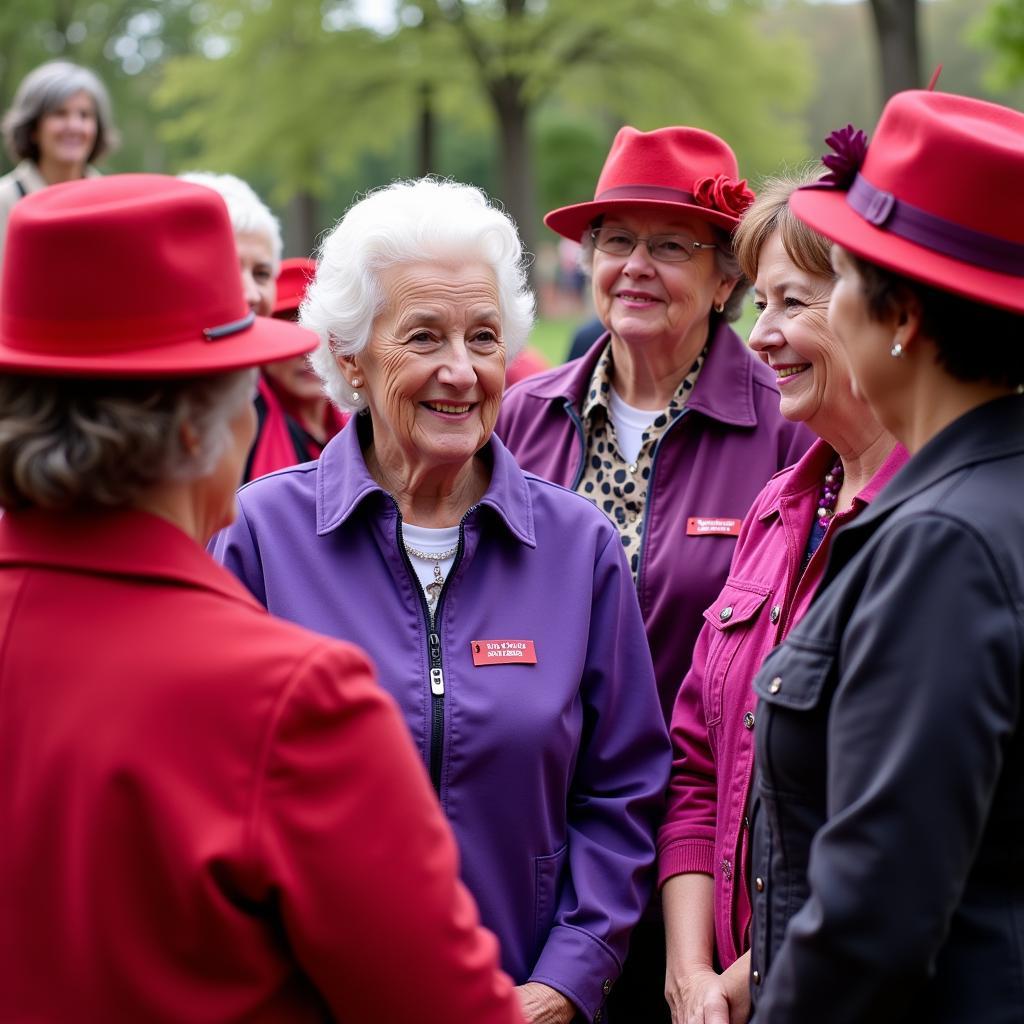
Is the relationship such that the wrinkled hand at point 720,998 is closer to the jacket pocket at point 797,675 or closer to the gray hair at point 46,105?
the jacket pocket at point 797,675

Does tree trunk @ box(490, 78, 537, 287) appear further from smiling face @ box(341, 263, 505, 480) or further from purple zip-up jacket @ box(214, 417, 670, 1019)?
purple zip-up jacket @ box(214, 417, 670, 1019)

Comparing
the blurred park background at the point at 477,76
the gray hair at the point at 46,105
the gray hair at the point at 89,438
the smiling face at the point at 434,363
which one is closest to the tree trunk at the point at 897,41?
the blurred park background at the point at 477,76

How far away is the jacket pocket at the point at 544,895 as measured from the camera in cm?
287

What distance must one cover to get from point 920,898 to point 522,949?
4.15ft

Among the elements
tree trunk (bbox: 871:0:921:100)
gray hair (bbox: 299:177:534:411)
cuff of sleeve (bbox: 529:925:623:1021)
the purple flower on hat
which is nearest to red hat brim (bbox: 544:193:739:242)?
gray hair (bbox: 299:177:534:411)

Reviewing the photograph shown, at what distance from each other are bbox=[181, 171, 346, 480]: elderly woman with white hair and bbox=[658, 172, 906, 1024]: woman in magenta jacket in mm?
2043

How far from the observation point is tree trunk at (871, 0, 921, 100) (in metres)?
15.3

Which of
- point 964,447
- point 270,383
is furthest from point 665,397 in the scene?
point 964,447

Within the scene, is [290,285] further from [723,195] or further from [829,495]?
[829,495]

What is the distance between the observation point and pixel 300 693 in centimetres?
171

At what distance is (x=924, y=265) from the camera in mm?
1917

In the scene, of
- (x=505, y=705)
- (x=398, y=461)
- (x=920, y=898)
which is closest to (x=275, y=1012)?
(x=920, y=898)

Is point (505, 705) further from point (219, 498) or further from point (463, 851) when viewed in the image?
point (219, 498)

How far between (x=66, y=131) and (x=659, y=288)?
4403 millimetres
